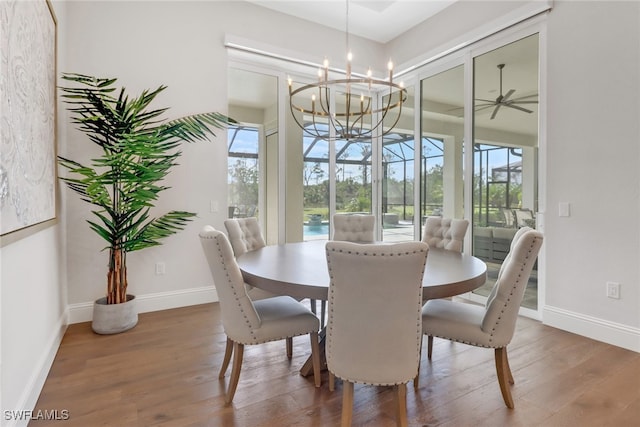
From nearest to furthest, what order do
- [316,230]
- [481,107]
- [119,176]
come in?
[119,176]
[481,107]
[316,230]

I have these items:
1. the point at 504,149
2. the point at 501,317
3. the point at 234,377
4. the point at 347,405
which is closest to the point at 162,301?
the point at 234,377

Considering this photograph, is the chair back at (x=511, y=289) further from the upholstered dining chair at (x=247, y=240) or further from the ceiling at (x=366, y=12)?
the ceiling at (x=366, y=12)

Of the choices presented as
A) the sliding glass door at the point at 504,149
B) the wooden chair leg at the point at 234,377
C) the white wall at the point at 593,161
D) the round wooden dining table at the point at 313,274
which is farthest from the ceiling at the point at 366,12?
the wooden chair leg at the point at 234,377

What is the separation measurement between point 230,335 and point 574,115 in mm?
3203

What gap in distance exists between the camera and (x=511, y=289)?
68.7 inches

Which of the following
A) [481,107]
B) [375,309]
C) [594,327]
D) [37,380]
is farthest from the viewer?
[481,107]

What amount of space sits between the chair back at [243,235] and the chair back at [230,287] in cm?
85

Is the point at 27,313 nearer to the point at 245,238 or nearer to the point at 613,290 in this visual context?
the point at 245,238

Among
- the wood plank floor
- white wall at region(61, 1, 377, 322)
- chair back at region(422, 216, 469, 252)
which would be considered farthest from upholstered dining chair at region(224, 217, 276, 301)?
→ chair back at region(422, 216, 469, 252)

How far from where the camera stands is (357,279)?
141 cm

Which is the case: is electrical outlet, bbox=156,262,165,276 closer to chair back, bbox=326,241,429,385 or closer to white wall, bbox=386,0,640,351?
chair back, bbox=326,241,429,385

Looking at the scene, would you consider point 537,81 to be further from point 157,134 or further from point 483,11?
point 157,134

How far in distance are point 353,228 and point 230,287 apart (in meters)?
1.68

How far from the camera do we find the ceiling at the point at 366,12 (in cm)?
386
